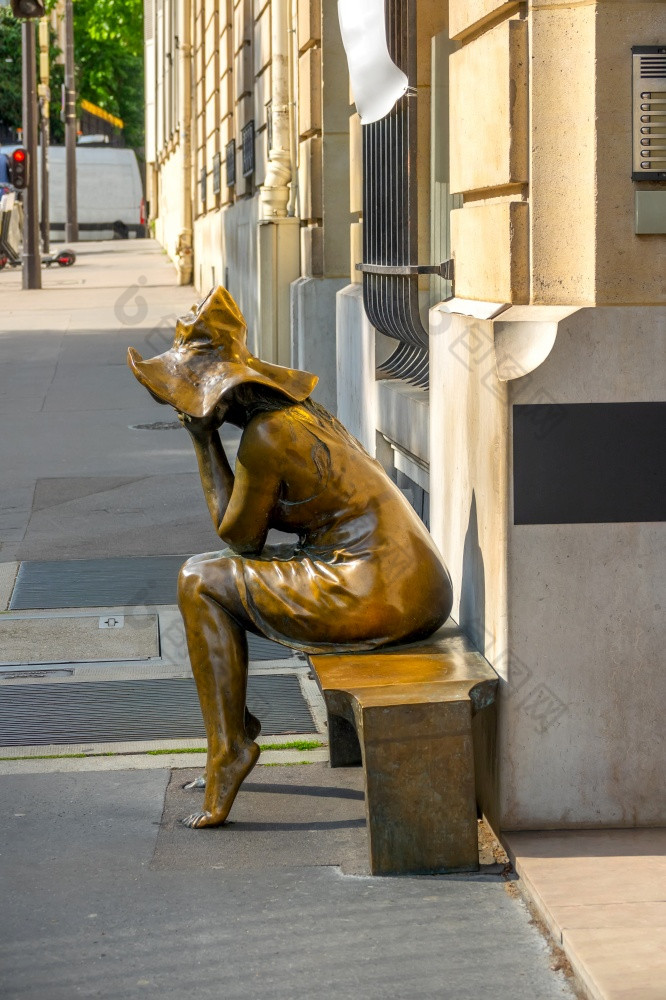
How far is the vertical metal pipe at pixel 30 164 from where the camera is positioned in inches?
1112

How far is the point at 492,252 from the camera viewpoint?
4.68 meters

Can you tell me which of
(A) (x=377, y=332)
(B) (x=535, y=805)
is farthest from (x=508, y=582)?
(A) (x=377, y=332)

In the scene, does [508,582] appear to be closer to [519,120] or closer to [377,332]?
[519,120]

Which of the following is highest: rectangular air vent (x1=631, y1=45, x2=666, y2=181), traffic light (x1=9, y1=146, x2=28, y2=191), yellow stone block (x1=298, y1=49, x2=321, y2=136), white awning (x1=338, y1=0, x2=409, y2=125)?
traffic light (x1=9, y1=146, x2=28, y2=191)

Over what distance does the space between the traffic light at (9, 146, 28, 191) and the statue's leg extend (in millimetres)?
26969

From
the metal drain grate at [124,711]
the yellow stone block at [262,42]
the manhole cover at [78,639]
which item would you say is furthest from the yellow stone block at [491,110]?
the yellow stone block at [262,42]

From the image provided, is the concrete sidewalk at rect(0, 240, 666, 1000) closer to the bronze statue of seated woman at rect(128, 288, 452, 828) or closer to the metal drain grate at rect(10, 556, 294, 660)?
the bronze statue of seated woman at rect(128, 288, 452, 828)

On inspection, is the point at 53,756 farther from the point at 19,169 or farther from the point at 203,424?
the point at 19,169

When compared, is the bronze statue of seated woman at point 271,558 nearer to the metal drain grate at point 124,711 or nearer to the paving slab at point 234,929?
the paving slab at point 234,929

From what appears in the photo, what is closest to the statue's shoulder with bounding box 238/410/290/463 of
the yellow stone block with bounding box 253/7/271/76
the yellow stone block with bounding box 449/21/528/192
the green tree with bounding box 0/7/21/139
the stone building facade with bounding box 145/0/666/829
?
the stone building facade with bounding box 145/0/666/829

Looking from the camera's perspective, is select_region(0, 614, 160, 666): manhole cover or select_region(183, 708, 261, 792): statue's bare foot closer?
select_region(183, 708, 261, 792): statue's bare foot

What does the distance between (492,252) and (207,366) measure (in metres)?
0.96

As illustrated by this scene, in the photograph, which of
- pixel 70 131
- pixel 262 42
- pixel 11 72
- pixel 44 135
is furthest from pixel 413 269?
pixel 11 72

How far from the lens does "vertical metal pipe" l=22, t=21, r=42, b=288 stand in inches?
1112
